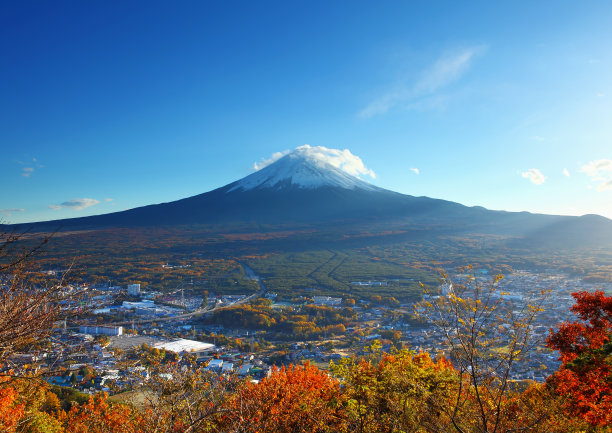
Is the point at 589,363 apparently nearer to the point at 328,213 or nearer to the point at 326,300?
the point at 326,300

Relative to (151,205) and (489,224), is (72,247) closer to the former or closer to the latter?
(151,205)

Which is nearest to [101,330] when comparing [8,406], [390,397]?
[8,406]

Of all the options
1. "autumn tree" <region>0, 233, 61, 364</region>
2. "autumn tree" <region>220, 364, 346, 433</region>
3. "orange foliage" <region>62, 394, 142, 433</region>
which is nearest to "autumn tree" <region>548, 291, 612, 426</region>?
"autumn tree" <region>220, 364, 346, 433</region>

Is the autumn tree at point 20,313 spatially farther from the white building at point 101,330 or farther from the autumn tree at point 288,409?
the white building at point 101,330

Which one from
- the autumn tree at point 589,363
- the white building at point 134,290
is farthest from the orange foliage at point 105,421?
the white building at point 134,290

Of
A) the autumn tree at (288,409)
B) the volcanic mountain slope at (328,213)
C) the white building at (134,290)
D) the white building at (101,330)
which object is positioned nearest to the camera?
the autumn tree at (288,409)

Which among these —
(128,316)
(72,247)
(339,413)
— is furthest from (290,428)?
(72,247)
